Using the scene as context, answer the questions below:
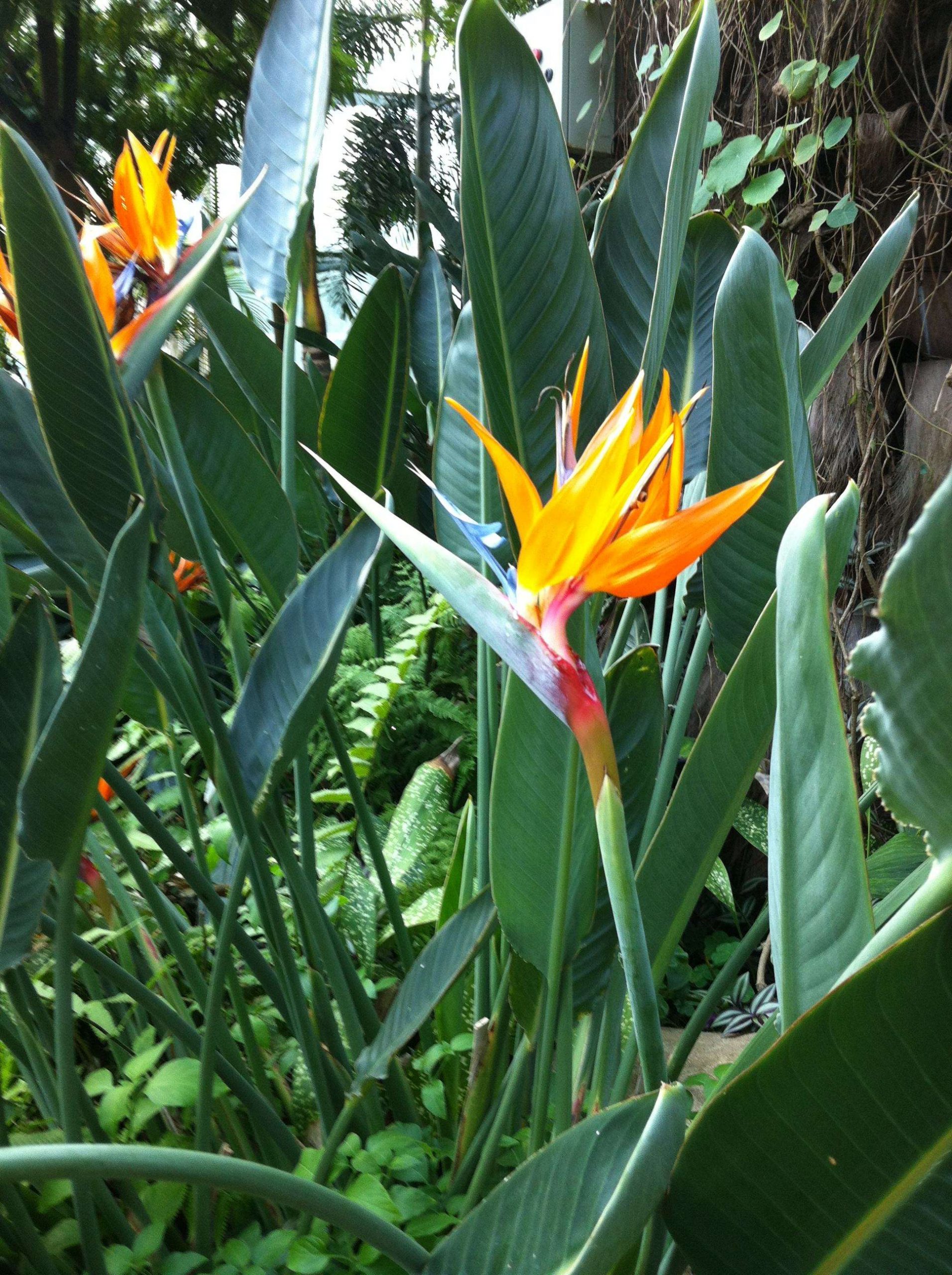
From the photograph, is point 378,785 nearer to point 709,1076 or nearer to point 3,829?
point 709,1076

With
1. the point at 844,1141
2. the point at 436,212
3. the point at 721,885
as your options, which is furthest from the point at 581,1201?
the point at 436,212

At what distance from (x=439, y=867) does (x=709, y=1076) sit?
42 cm

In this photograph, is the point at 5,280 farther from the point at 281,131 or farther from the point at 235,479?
the point at 281,131

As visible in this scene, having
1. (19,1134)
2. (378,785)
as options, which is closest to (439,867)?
(378,785)

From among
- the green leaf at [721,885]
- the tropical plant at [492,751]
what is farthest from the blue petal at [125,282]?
the green leaf at [721,885]

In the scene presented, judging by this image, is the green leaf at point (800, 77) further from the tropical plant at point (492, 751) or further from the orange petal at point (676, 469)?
the orange petal at point (676, 469)

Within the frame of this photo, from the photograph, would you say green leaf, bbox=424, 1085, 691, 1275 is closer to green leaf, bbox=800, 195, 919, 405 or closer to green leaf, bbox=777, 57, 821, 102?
green leaf, bbox=800, 195, 919, 405

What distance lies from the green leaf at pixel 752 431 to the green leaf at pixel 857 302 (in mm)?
82

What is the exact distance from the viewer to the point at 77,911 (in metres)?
0.84

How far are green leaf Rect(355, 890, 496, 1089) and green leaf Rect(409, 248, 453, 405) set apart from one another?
2.36 ft

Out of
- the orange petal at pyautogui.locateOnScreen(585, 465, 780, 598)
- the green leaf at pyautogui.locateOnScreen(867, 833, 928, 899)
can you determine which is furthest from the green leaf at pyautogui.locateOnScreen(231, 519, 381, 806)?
the green leaf at pyautogui.locateOnScreen(867, 833, 928, 899)

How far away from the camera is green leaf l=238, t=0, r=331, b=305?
26.8 inches

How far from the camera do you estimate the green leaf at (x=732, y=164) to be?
1386 millimetres

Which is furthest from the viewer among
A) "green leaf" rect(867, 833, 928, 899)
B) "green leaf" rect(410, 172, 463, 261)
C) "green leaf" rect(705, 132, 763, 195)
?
"green leaf" rect(410, 172, 463, 261)
